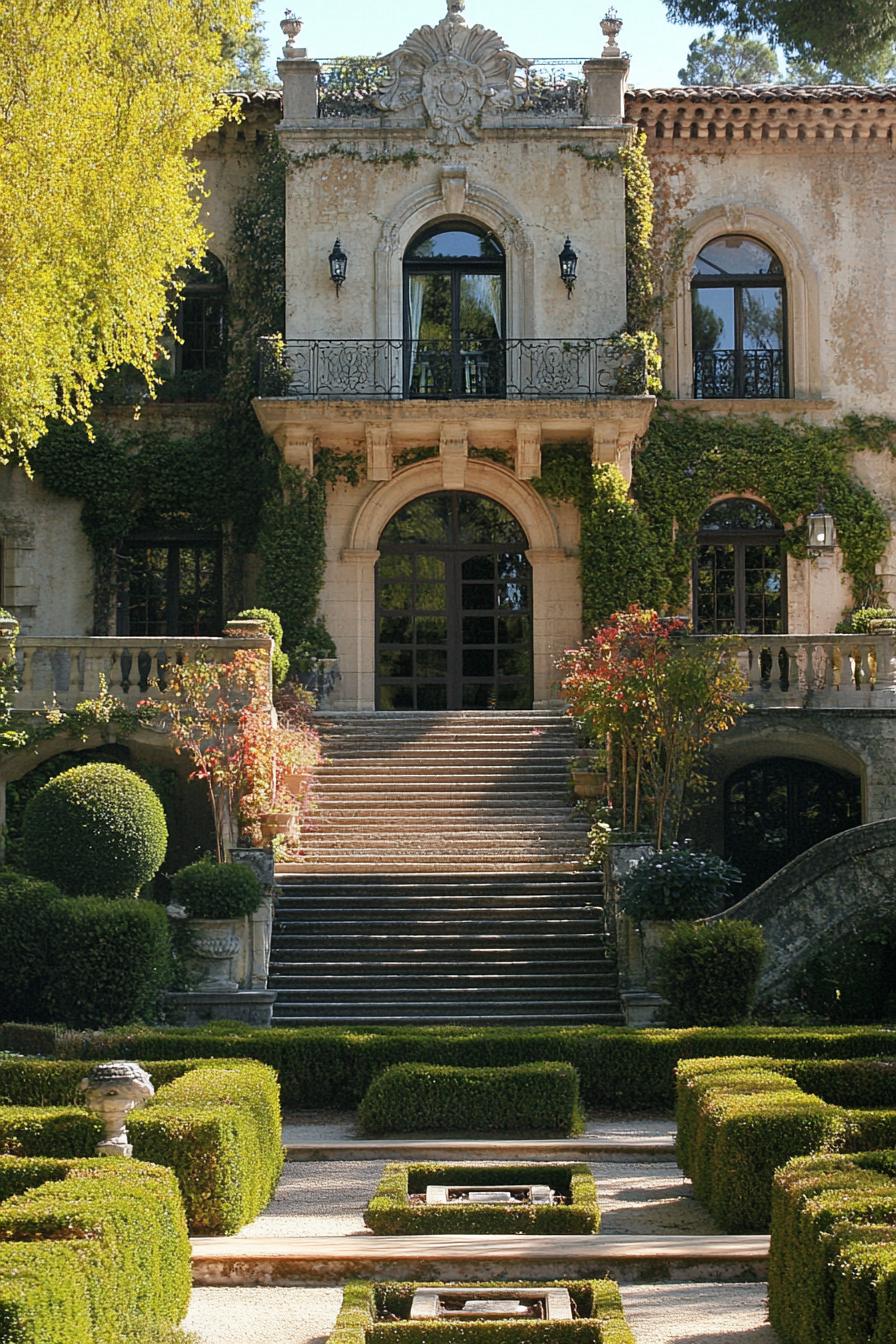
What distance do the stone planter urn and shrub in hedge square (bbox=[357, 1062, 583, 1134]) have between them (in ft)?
16.3

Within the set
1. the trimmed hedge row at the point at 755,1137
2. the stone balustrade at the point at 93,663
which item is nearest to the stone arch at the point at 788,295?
the stone balustrade at the point at 93,663

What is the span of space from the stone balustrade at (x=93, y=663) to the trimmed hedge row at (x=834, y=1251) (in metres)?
14.1

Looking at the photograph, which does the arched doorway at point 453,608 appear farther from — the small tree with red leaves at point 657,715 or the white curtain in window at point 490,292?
the small tree with red leaves at point 657,715

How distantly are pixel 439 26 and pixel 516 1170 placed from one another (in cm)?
2000

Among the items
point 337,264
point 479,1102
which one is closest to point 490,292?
point 337,264

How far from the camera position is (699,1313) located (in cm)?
894

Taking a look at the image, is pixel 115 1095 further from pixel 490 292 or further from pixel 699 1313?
pixel 490 292

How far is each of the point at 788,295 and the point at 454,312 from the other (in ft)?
16.4

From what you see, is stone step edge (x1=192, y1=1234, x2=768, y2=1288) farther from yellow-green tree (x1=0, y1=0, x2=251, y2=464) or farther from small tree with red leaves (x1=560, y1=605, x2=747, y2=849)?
yellow-green tree (x1=0, y1=0, x2=251, y2=464)

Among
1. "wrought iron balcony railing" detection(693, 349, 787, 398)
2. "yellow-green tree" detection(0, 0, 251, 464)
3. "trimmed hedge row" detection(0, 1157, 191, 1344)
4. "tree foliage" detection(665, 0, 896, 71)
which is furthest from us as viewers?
"tree foliage" detection(665, 0, 896, 71)

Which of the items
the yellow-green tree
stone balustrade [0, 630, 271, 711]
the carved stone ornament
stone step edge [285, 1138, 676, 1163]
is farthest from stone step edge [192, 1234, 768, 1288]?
the carved stone ornament

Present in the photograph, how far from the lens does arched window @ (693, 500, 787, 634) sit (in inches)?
1110

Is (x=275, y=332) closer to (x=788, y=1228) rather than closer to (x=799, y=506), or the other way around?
(x=799, y=506)

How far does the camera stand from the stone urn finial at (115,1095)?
1041 centimetres
